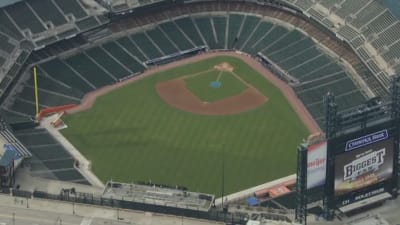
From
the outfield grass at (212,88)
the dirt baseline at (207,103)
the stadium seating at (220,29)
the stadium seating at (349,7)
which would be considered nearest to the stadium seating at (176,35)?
the stadium seating at (220,29)

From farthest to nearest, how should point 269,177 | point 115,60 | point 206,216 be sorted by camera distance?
point 115,60 → point 269,177 → point 206,216

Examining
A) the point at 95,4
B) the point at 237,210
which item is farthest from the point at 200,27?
the point at 237,210

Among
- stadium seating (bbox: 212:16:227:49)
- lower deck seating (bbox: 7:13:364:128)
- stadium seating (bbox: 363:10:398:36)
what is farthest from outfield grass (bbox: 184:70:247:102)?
stadium seating (bbox: 363:10:398:36)

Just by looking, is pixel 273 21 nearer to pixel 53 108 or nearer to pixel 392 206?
pixel 53 108

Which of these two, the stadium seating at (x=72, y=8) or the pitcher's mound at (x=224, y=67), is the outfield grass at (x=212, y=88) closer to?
the pitcher's mound at (x=224, y=67)

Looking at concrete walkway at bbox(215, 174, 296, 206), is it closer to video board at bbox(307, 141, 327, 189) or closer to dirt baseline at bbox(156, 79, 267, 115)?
video board at bbox(307, 141, 327, 189)

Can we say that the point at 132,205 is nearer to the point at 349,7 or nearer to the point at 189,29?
the point at 189,29
